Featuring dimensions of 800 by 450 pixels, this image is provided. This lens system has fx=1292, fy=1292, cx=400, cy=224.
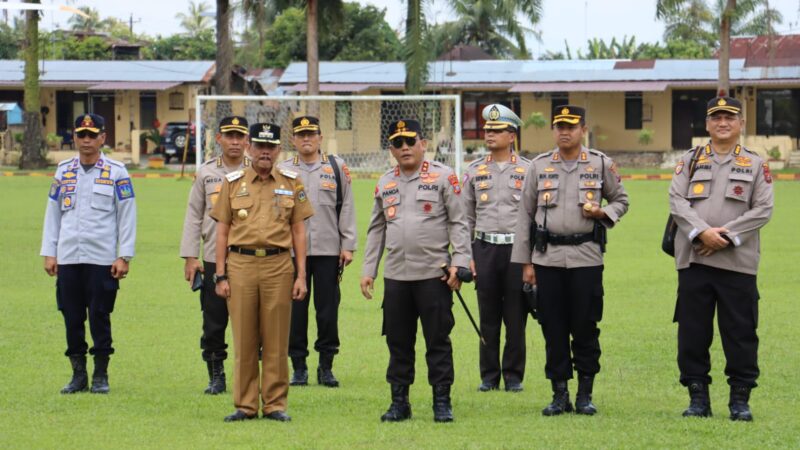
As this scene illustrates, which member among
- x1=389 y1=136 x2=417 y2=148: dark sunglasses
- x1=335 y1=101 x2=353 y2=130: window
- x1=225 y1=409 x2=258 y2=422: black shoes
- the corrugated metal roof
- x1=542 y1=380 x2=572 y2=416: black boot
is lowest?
x1=225 y1=409 x2=258 y2=422: black shoes

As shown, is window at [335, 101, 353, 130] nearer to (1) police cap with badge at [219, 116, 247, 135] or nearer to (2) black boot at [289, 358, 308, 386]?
(2) black boot at [289, 358, 308, 386]

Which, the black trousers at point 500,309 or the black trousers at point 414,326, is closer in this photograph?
the black trousers at point 414,326

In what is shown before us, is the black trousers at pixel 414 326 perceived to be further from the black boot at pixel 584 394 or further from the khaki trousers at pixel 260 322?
the black boot at pixel 584 394

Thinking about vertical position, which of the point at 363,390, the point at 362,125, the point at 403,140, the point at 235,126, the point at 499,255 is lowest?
the point at 363,390

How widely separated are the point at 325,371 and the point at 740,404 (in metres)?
3.35

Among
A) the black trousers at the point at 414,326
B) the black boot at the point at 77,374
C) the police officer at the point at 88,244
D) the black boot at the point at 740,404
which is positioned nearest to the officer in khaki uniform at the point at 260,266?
the black trousers at the point at 414,326

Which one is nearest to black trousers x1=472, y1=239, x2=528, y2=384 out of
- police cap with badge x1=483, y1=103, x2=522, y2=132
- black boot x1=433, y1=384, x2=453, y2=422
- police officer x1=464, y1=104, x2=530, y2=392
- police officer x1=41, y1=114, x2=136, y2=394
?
police officer x1=464, y1=104, x2=530, y2=392

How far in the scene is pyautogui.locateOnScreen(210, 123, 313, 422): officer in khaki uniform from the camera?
8.35 metres

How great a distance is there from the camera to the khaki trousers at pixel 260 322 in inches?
329

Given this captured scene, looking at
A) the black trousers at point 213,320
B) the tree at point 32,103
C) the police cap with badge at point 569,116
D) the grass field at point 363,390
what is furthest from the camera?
the tree at point 32,103

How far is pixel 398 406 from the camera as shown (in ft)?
27.8

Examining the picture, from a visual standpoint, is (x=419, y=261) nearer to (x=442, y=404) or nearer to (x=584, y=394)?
(x=442, y=404)

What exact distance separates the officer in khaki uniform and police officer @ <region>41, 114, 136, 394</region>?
57.0 inches

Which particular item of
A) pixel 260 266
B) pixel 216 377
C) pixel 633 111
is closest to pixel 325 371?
pixel 216 377
